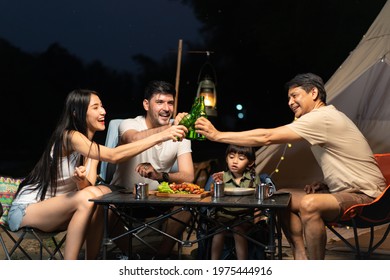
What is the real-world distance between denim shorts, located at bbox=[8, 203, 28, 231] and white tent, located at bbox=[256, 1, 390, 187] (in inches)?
83.3

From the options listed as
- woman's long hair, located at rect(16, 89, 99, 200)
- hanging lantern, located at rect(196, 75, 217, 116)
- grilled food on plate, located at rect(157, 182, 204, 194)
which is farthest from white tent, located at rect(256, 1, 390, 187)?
woman's long hair, located at rect(16, 89, 99, 200)

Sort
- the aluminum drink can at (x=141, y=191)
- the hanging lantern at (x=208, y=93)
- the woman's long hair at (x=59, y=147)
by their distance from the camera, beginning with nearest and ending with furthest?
the aluminum drink can at (x=141, y=191), the woman's long hair at (x=59, y=147), the hanging lantern at (x=208, y=93)

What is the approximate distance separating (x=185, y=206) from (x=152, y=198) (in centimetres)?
17

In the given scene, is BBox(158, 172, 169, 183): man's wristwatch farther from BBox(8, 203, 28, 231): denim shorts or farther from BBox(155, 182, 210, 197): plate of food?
BBox(8, 203, 28, 231): denim shorts

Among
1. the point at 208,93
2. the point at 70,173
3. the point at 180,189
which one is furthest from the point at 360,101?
the point at 70,173

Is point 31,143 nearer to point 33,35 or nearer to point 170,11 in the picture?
point 33,35

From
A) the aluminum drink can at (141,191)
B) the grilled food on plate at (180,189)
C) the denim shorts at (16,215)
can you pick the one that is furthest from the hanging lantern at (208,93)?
the aluminum drink can at (141,191)

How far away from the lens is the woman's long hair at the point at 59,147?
3.45m

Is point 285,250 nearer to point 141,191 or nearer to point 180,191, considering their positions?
point 180,191

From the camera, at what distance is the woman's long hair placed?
3.45m

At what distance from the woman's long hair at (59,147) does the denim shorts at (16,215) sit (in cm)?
9

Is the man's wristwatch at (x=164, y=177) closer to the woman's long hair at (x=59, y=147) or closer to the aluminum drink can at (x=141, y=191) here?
the woman's long hair at (x=59, y=147)

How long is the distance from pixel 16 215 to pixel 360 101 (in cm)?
292

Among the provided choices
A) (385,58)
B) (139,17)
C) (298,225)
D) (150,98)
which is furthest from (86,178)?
(139,17)
